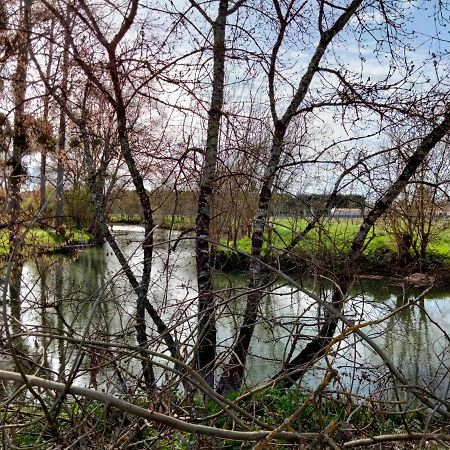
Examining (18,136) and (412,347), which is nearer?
(18,136)

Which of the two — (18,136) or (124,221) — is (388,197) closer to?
(18,136)

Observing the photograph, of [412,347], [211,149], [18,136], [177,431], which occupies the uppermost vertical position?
[18,136]

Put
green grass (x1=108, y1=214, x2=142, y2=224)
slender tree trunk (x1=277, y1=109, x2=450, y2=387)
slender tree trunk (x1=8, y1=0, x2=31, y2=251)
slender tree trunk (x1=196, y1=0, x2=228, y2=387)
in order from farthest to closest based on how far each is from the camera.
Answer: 1. green grass (x1=108, y1=214, x2=142, y2=224)
2. slender tree trunk (x1=8, y1=0, x2=31, y2=251)
3. slender tree trunk (x1=196, y1=0, x2=228, y2=387)
4. slender tree trunk (x1=277, y1=109, x2=450, y2=387)

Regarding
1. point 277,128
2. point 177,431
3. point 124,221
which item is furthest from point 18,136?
point 177,431

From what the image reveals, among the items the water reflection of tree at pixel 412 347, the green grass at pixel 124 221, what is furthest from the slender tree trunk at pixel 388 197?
the green grass at pixel 124 221

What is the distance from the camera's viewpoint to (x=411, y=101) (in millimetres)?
5660

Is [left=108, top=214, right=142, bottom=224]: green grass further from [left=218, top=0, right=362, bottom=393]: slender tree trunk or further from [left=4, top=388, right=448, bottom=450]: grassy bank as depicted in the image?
[left=4, top=388, right=448, bottom=450]: grassy bank

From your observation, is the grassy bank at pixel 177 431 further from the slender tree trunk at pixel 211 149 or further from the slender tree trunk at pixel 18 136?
the slender tree trunk at pixel 18 136

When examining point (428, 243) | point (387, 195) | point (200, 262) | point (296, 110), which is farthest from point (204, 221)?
point (428, 243)

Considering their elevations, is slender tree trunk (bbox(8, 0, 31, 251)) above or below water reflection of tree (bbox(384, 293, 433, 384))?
above

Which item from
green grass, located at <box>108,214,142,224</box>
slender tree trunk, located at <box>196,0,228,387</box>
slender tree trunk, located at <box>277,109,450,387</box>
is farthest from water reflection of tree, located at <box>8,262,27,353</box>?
slender tree trunk, located at <box>277,109,450,387</box>

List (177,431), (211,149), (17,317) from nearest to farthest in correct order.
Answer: (177,431)
(17,317)
(211,149)

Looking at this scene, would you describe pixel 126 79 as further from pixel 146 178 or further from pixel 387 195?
pixel 387 195

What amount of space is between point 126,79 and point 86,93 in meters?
0.64
